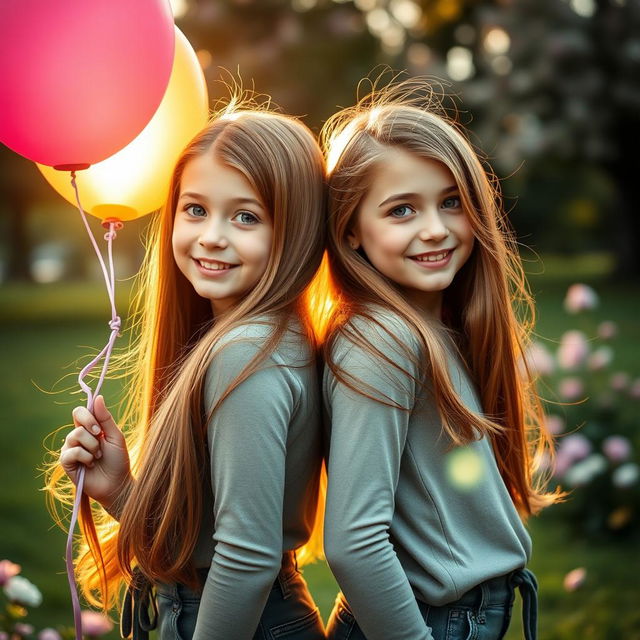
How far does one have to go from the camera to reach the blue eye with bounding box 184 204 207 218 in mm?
1959

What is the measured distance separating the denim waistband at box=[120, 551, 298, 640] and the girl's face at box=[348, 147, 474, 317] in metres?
0.68

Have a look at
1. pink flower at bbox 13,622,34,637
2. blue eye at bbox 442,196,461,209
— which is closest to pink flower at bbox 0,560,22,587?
pink flower at bbox 13,622,34,637

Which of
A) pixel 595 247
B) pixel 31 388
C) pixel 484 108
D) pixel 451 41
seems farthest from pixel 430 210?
pixel 595 247

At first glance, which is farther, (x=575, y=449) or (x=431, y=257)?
(x=575, y=449)

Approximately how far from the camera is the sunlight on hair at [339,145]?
201 cm

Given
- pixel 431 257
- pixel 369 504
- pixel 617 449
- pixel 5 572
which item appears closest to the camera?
pixel 369 504

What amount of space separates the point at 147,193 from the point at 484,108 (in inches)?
422

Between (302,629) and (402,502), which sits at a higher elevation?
(402,502)

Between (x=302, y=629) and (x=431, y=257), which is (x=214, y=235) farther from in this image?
(x=302, y=629)

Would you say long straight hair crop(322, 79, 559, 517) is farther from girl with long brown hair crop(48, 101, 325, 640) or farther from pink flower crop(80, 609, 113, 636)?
pink flower crop(80, 609, 113, 636)

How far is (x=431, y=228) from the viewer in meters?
1.90

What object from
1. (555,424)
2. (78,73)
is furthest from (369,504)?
(555,424)

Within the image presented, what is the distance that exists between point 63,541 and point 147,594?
272 cm

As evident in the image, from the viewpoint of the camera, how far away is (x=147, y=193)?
2.19 metres
